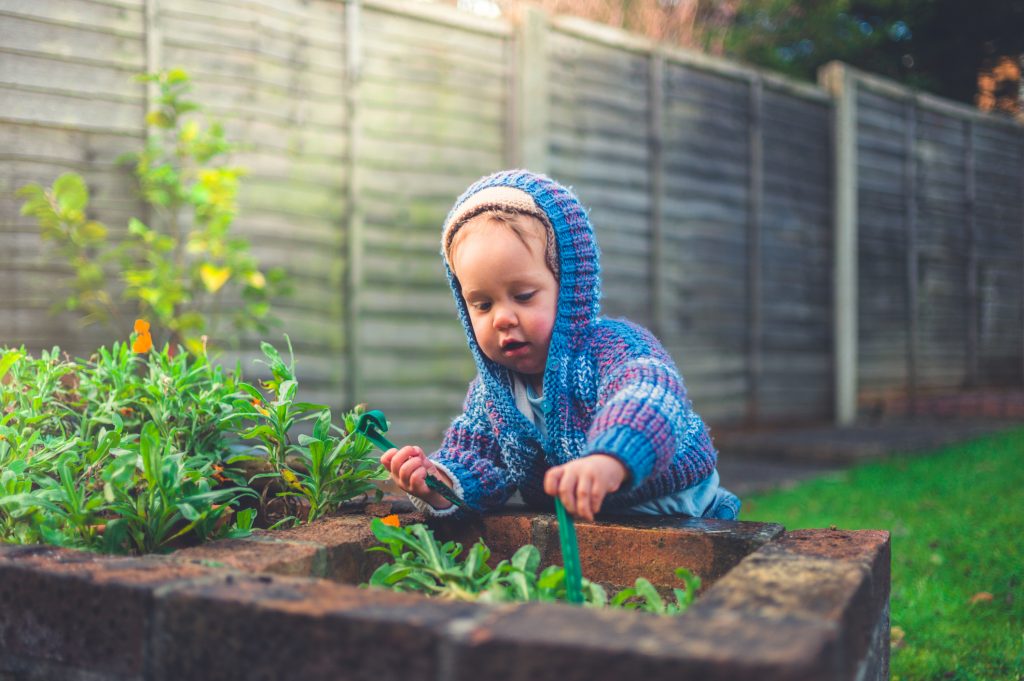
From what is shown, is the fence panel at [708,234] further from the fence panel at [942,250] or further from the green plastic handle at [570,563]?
the green plastic handle at [570,563]

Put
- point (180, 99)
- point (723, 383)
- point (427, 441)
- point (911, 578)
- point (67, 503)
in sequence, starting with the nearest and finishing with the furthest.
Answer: point (67, 503) → point (911, 578) → point (180, 99) → point (427, 441) → point (723, 383)

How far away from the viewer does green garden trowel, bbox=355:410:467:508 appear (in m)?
1.85

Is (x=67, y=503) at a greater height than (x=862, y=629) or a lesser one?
greater

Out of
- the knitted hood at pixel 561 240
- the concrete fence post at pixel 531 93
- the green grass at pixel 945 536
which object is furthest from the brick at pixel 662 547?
the concrete fence post at pixel 531 93

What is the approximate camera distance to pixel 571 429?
205cm

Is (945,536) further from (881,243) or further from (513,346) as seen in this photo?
(881,243)

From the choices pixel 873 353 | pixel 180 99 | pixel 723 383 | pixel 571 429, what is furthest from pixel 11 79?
pixel 873 353

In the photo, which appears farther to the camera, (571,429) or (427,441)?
(427,441)

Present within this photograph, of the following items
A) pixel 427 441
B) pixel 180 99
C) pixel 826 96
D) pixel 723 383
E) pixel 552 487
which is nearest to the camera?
pixel 552 487

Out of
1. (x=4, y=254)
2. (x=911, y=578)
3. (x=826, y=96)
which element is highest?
(x=826, y=96)

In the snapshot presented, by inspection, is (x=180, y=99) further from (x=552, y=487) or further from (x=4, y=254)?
(x=552, y=487)

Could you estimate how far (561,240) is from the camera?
80.1 inches

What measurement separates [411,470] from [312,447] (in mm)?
218

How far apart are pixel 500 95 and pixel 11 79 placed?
259 cm
